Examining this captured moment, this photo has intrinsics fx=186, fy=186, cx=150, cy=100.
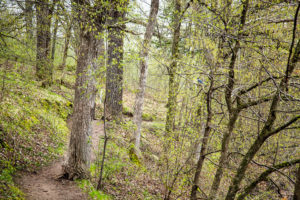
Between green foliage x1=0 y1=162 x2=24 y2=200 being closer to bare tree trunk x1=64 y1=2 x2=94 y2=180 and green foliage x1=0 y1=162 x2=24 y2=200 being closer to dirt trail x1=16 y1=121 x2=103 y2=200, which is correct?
dirt trail x1=16 y1=121 x2=103 y2=200

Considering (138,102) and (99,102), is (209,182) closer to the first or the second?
(138,102)

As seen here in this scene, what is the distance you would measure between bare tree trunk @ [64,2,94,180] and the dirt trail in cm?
32

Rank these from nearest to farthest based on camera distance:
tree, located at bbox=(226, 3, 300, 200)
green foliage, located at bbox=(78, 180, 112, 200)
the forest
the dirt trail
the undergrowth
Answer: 1. tree, located at bbox=(226, 3, 300, 200)
2. the forest
3. the dirt trail
4. the undergrowth
5. green foliage, located at bbox=(78, 180, 112, 200)

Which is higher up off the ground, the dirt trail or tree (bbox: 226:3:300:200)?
tree (bbox: 226:3:300:200)

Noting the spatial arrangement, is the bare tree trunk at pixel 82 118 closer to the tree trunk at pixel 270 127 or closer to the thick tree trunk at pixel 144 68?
the thick tree trunk at pixel 144 68

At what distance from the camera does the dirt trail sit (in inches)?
170

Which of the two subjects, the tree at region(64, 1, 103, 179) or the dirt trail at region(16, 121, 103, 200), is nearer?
the dirt trail at region(16, 121, 103, 200)

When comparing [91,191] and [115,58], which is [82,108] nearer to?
[115,58]

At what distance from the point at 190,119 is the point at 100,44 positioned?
3.45 metres

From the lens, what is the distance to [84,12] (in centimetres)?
470

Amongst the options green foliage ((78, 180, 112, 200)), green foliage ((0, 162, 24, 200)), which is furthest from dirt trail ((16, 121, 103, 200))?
green foliage ((0, 162, 24, 200))

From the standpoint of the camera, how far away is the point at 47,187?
4.72 metres

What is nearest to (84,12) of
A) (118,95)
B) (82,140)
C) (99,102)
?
(82,140)

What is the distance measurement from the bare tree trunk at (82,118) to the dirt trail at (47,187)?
321 millimetres
